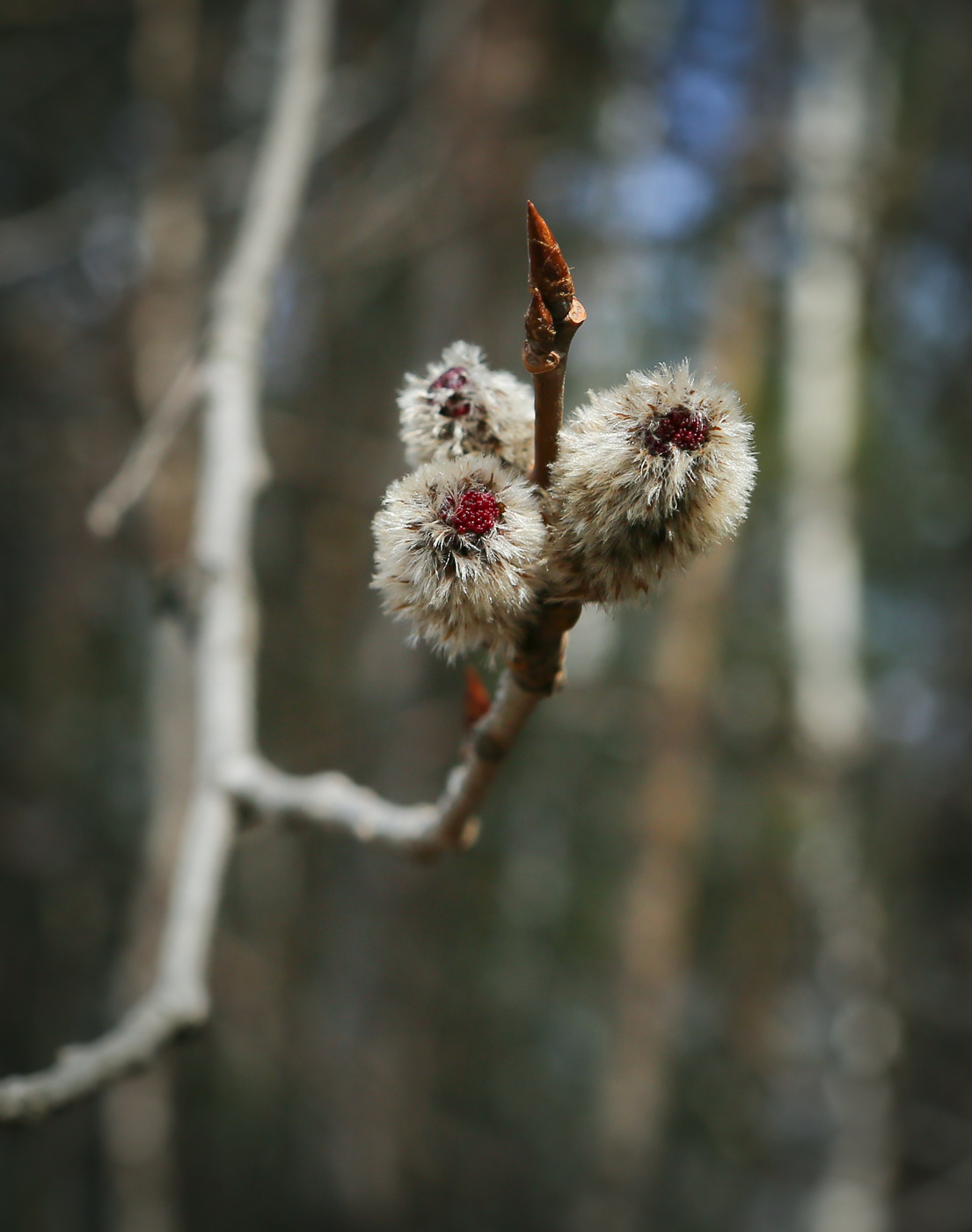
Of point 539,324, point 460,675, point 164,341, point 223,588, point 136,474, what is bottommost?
point 539,324

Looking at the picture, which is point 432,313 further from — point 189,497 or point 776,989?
point 776,989

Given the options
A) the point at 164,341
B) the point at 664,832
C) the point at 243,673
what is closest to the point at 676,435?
the point at 243,673

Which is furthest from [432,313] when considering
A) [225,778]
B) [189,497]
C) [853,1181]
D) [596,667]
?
[853,1181]

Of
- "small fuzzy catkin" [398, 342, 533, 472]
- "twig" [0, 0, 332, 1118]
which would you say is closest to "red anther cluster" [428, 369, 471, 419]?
"small fuzzy catkin" [398, 342, 533, 472]

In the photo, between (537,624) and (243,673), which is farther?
(243,673)

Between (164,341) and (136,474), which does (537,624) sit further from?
(164,341)

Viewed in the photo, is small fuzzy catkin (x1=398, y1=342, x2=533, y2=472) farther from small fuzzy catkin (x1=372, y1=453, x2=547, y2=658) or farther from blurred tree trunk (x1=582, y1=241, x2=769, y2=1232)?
blurred tree trunk (x1=582, y1=241, x2=769, y2=1232)

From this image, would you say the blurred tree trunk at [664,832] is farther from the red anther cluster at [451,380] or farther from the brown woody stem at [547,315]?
the brown woody stem at [547,315]
